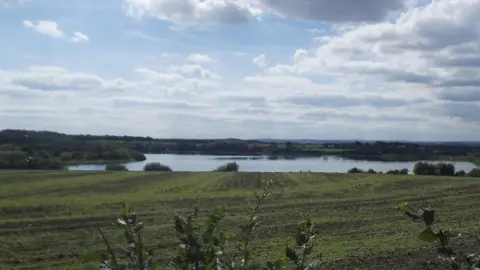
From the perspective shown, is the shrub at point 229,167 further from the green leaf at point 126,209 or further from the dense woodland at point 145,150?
the green leaf at point 126,209

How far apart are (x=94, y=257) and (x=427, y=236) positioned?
2.46 feet

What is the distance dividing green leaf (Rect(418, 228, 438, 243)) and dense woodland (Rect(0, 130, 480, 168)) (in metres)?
62.8

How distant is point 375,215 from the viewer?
68.2ft

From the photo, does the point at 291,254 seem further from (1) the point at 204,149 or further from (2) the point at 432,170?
(1) the point at 204,149

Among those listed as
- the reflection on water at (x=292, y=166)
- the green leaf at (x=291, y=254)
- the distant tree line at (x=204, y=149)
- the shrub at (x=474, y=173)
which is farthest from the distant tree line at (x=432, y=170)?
the green leaf at (x=291, y=254)

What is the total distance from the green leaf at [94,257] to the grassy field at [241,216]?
3.67 meters

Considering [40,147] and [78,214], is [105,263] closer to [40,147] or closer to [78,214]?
[78,214]

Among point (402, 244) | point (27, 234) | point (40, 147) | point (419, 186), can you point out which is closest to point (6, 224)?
point (27, 234)

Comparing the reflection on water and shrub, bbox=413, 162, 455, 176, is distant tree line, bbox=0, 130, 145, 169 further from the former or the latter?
shrub, bbox=413, 162, 455, 176

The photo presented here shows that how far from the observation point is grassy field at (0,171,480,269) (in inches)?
524

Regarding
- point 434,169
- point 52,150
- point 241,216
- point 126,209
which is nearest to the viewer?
point 126,209

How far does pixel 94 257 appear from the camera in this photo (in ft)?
4.55

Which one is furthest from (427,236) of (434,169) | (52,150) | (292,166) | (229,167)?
(52,150)

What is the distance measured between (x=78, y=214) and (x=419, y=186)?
70.2 feet
